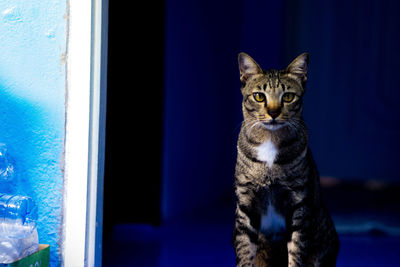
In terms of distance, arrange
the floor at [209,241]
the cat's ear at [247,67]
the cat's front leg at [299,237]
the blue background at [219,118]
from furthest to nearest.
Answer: the blue background at [219,118]
the floor at [209,241]
the cat's ear at [247,67]
the cat's front leg at [299,237]

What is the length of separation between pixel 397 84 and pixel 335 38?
0.79 m

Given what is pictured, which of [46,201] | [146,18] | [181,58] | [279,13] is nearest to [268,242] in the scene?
[46,201]

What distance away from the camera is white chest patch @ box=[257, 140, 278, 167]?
145cm

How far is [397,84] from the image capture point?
459 centimetres

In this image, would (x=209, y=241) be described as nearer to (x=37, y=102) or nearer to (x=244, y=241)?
(x=244, y=241)

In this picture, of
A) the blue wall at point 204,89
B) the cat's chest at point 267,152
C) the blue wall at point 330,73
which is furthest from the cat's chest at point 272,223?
the blue wall at point 330,73

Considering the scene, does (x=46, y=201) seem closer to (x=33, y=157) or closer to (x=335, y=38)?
(x=33, y=157)

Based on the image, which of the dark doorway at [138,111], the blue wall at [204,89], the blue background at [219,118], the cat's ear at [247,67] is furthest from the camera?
the blue wall at [204,89]

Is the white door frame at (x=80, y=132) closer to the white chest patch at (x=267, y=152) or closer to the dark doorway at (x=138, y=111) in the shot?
the white chest patch at (x=267, y=152)

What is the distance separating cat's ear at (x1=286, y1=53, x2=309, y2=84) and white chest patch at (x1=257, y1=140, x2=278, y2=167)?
24cm

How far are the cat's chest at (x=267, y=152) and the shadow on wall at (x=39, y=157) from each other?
A: 655mm

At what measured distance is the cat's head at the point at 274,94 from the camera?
1434mm

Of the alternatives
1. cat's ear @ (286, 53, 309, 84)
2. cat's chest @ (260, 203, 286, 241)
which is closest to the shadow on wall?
cat's chest @ (260, 203, 286, 241)

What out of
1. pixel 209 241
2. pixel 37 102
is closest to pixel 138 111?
pixel 209 241
